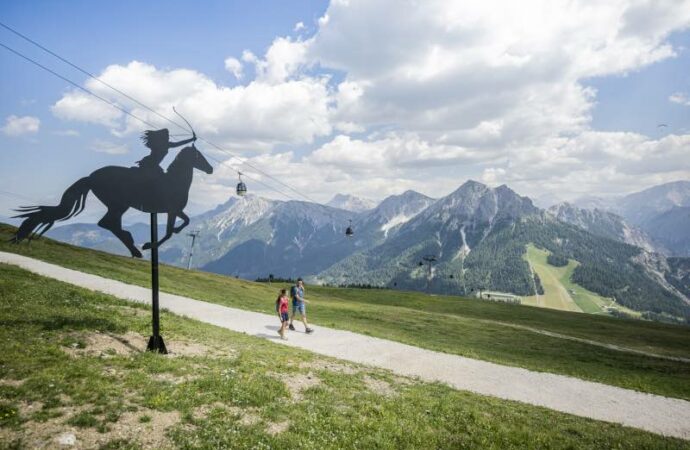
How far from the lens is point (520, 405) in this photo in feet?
56.6

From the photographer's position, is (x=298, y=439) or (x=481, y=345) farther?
(x=481, y=345)

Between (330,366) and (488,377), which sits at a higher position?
(330,366)

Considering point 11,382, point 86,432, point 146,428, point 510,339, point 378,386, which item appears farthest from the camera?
point 510,339

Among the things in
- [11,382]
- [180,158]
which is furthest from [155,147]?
[11,382]

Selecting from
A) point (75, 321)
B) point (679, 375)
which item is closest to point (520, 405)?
point (75, 321)

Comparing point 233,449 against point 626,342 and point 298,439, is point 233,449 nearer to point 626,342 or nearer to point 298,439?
point 298,439

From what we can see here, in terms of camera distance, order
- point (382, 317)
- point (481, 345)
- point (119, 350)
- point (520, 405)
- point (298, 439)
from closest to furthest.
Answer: point (298, 439), point (119, 350), point (520, 405), point (481, 345), point (382, 317)

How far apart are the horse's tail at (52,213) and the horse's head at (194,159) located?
3.92 meters

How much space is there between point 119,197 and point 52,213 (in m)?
2.53

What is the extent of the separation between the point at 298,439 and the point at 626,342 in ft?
194

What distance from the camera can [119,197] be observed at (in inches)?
648

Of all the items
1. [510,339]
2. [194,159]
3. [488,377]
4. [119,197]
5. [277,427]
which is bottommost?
[510,339]

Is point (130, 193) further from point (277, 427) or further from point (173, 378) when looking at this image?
point (277, 427)

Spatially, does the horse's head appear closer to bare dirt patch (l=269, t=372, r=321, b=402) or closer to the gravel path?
bare dirt patch (l=269, t=372, r=321, b=402)
